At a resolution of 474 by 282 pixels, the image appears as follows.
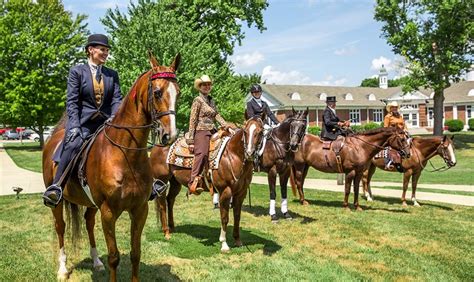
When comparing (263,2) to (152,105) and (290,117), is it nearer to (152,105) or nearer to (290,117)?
(290,117)

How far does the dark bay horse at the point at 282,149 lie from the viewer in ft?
35.6

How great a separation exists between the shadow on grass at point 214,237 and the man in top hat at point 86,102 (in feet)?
11.1

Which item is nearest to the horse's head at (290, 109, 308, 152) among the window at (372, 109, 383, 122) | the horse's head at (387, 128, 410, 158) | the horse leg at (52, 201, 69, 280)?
the horse's head at (387, 128, 410, 158)

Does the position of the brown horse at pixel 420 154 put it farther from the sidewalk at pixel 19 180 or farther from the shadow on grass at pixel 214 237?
the sidewalk at pixel 19 180

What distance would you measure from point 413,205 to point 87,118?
11217mm

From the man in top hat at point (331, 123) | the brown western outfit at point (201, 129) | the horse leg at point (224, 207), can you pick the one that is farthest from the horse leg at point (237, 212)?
the man in top hat at point (331, 123)

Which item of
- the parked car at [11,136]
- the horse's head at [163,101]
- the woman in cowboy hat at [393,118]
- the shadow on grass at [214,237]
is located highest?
the parked car at [11,136]

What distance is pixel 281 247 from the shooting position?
893 cm

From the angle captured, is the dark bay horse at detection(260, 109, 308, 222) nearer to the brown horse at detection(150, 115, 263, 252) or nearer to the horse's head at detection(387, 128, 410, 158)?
the brown horse at detection(150, 115, 263, 252)

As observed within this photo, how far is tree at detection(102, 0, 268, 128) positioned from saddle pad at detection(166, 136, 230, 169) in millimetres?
18984

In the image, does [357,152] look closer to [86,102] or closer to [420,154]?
[420,154]

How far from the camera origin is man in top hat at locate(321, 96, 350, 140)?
13.7 metres

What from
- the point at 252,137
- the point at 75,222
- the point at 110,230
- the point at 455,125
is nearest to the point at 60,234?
the point at 75,222

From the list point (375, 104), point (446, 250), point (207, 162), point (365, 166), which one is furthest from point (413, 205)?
point (375, 104)
